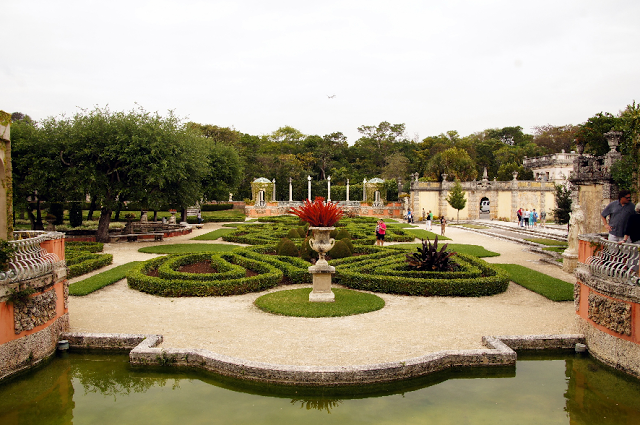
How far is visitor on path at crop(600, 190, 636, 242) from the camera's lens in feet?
25.5

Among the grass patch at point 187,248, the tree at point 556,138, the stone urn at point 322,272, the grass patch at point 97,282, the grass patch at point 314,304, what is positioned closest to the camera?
the grass patch at point 314,304

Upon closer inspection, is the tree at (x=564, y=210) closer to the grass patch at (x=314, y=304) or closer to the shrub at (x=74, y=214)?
the grass patch at (x=314, y=304)

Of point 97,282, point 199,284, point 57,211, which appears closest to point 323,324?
point 199,284

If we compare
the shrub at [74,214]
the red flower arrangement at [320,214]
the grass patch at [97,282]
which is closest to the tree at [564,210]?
the red flower arrangement at [320,214]

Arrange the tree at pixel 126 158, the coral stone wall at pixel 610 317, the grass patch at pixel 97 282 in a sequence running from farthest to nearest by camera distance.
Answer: the tree at pixel 126 158
the grass patch at pixel 97 282
the coral stone wall at pixel 610 317

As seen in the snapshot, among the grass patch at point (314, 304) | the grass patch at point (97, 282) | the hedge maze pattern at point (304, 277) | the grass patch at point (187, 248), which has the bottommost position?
the grass patch at point (314, 304)

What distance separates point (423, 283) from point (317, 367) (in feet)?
17.7

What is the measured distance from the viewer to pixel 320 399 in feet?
19.5

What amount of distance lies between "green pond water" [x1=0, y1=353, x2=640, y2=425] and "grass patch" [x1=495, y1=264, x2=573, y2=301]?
12.6 feet

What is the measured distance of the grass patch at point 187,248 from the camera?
18.0 meters

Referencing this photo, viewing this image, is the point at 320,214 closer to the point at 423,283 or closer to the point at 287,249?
the point at 423,283

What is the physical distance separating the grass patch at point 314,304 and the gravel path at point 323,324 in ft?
0.75

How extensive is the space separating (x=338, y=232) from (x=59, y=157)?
12.7 meters

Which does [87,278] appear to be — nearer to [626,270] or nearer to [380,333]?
[380,333]
